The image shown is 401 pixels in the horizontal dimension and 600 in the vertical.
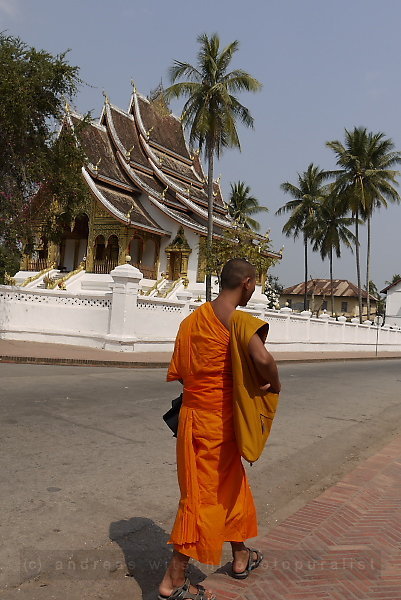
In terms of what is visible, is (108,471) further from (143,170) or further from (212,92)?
(143,170)

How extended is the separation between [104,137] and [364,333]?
19707 mm

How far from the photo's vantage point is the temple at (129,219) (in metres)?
29.8

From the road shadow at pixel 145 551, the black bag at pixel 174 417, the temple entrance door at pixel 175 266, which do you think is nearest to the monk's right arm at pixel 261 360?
the black bag at pixel 174 417

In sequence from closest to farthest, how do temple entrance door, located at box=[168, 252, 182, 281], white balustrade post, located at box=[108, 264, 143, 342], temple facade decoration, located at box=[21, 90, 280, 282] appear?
white balustrade post, located at box=[108, 264, 143, 342], temple facade decoration, located at box=[21, 90, 280, 282], temple entrance door, located at box=[168, 252, 182, 281]

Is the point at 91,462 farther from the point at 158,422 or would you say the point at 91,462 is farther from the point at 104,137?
the point at 104,137

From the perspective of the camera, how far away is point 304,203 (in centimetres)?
4628

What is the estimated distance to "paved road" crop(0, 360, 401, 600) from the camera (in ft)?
9.56

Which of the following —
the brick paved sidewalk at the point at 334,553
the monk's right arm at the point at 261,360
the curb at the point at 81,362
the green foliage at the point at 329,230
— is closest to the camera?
the monk's right arm at the point at 261,360

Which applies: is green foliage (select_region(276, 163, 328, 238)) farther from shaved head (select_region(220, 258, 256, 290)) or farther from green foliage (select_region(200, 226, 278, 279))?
shaved head (select_region(220, 258, 256, 290))

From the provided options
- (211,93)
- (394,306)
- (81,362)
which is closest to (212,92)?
(211,93)

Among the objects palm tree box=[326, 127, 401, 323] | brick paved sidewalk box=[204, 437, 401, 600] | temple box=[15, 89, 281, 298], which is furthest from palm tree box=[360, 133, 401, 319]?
brick paved sidewalk box=[204, 437, 401, 600]

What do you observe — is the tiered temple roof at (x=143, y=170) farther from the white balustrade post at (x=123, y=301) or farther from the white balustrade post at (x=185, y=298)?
the white balustrade post at (x=123, y=301)

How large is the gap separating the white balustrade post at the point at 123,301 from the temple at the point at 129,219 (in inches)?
527

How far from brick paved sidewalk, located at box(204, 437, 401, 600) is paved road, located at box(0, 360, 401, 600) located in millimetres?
294
